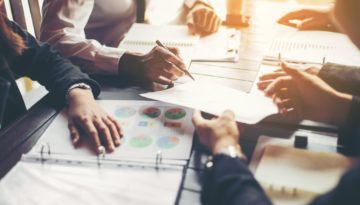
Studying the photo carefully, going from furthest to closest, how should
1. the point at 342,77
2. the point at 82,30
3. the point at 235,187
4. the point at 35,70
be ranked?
the point at 82,30, the point at 35,70, the point at 342,77, the point at 235,187

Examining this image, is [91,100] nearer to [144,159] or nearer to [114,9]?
[144,159]

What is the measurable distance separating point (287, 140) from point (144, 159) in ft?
1.03

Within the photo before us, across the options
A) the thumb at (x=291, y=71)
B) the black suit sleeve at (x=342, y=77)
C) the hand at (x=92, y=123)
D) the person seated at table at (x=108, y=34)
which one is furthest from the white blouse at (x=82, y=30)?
the black suit sleeve at (x=342, y=77)

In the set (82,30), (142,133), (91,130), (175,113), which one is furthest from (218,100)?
(82,30)

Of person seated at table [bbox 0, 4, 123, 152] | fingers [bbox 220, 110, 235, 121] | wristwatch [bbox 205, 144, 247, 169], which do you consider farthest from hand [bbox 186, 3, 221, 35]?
wristwatch [bbox 205, 144, 247, 169]

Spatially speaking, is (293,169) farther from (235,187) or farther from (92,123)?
(92,123)

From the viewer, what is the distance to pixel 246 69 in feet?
4.06

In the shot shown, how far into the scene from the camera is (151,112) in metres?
1.02

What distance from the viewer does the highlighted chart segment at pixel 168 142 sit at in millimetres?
885

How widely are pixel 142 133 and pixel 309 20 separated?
34.8 inches

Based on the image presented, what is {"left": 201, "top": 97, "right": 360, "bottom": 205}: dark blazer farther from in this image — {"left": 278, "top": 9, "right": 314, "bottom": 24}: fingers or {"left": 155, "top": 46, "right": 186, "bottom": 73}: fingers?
{"left": 278, "top": 9, "right": 314, "bottom": 24}: fingers

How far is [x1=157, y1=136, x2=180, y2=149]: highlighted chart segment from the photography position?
885 millimetres

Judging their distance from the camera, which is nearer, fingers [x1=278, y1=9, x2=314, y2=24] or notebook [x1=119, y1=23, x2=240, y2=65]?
notebook [x1=119, y1=23, x2=240, y2=65]

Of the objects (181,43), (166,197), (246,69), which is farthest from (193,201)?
(181,43)
